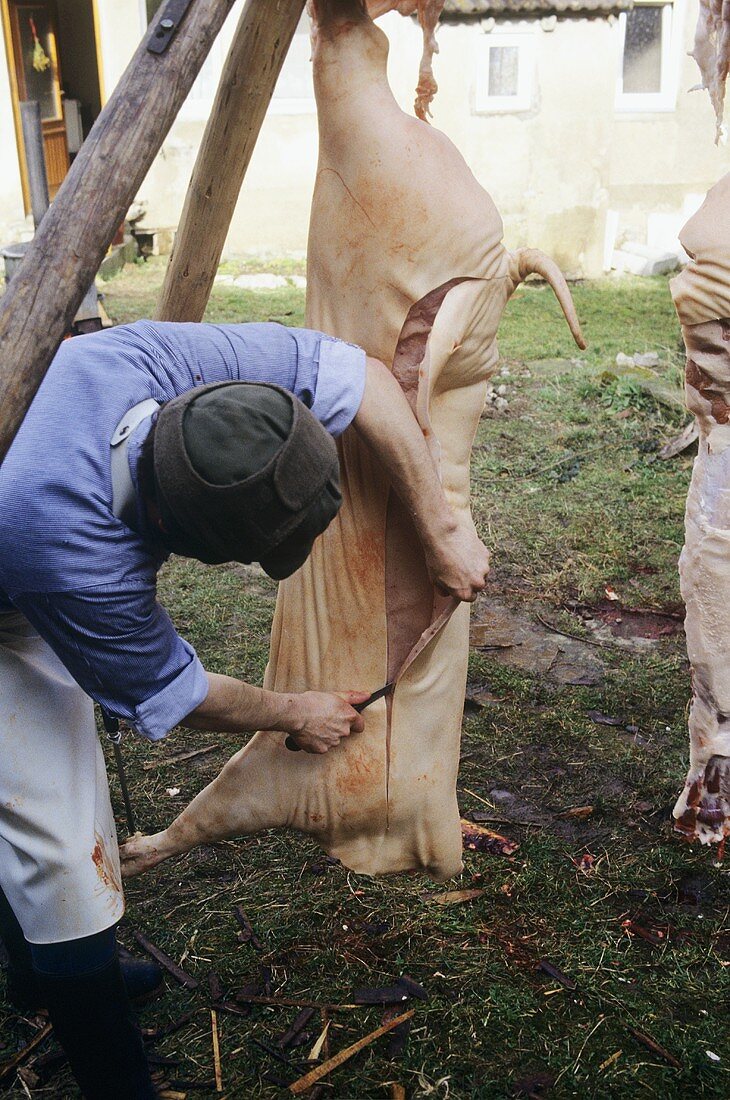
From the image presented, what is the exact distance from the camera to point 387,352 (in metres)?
2.50

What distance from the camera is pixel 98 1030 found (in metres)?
2.24

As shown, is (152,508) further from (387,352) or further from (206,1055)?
(206,1055)

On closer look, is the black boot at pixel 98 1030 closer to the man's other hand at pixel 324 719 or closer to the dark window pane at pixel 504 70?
the man's other hand at pixel 324 719

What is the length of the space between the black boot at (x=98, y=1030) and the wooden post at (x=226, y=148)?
67.2 inches

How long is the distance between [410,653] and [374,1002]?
952mm

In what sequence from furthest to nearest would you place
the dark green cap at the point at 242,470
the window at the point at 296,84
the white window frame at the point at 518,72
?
the window at the point at 296,84, the white window frame at the point at 518,72, the dark green cap at the point at 242,470

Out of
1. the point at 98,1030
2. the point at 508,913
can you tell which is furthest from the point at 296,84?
the point at 98,1030

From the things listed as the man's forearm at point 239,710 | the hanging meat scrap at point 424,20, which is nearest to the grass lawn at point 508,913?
the man's forearm at point 239,710

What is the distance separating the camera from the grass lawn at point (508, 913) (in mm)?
2648

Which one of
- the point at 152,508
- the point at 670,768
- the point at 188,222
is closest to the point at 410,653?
the point at 152,508

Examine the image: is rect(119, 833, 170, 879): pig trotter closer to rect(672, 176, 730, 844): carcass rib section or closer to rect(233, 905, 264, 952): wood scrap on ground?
rect(233, 905, 264, 952): wood scrap on ground

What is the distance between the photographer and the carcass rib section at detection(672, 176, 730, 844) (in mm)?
2912

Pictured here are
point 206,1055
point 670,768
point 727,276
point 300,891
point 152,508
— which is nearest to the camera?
point 152,508

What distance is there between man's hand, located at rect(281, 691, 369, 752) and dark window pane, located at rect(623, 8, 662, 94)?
13.7 meters
